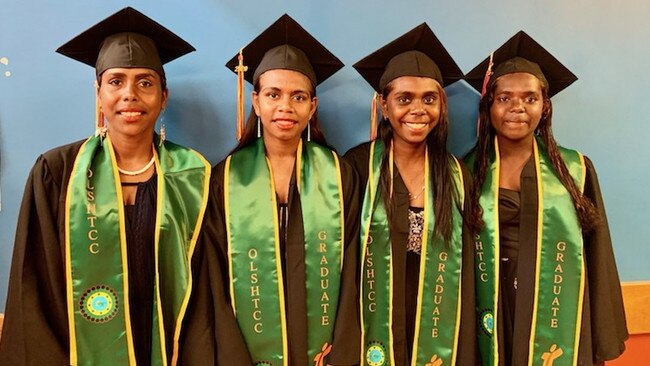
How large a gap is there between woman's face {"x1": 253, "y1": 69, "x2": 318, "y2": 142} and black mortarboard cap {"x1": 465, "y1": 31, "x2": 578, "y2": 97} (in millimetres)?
691

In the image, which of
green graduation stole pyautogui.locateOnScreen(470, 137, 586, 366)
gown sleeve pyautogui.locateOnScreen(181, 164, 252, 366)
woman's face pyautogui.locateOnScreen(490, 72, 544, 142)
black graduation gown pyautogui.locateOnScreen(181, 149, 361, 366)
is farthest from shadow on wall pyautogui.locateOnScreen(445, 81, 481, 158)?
gown sleeve pyautogui.locateOnScreen(181, 164, 252, 366)

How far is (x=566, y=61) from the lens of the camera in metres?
1.85

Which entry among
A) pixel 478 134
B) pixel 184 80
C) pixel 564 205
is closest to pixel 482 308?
pixel 564 205

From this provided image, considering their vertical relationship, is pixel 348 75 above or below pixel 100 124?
above

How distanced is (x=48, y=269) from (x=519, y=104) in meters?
1.56

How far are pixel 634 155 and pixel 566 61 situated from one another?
0.51 metres

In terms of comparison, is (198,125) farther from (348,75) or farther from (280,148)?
(348,75)

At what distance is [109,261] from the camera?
4.15 feet

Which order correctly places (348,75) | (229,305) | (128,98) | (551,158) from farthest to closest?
(348,75)
(551,158)
(229,305)
(128,98)

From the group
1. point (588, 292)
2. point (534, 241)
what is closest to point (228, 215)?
point (534, 241)

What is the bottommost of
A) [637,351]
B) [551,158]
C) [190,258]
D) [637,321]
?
[637,351]

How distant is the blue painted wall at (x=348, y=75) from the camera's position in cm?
159

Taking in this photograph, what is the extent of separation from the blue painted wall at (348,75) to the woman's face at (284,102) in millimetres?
345

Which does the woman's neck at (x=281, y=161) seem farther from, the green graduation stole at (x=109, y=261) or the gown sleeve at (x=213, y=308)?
the green graduation stole at (x=109, y=261)
